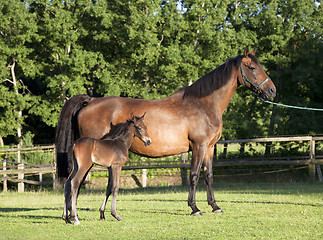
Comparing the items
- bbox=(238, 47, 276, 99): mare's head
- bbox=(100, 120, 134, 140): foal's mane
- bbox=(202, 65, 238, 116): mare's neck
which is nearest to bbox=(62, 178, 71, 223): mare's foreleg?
bbox=(100, 120, 134, 140): foal's mane

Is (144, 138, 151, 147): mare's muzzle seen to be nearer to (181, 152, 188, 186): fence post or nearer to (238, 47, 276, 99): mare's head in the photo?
(238, 47, 276, 99): mare's head

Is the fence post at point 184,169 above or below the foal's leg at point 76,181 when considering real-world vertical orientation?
below

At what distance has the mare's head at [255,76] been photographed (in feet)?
27.9

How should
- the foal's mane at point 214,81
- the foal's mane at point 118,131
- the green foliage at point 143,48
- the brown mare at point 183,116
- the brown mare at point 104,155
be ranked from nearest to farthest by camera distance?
the brown mare at point 104,155 → the foal's mane at point 118,131 → the brown mare at point 183,116 → the foal's mane at point 214,81 → the green foliage at point 143,48

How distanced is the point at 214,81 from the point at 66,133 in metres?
3.04

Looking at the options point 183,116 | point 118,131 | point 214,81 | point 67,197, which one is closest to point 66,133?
point 118,131

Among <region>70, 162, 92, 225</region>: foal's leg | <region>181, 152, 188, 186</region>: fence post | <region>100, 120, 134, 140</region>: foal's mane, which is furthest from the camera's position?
<region>181, 152, 188, 186</region>: fence post

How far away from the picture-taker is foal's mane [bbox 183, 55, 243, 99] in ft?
28.3

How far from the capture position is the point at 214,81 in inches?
341

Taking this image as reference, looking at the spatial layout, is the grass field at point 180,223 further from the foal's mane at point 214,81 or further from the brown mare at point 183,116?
the foal's mane at point 214,81

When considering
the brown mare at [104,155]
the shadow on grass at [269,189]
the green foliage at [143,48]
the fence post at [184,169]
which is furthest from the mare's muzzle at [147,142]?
the green foliage at [143,48]

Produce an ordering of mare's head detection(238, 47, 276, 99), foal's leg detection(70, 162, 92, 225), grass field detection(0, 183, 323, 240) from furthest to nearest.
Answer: mare's head detection(238, 47, 276, 99), foal's leg detection(70, 162, 92, 225), grass field detection(0, 183, 323, 240)

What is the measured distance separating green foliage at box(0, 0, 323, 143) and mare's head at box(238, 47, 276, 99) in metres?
19.0

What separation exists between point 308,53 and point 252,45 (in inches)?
288
